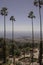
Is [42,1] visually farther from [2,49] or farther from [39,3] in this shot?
[2,49]

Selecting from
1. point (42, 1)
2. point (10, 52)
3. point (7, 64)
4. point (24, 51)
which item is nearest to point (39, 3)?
point (42, 1)

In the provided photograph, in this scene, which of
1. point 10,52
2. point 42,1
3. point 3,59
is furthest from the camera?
point 10,52

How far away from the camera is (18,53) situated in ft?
94.3

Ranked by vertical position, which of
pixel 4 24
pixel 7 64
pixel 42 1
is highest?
pixel 42 1

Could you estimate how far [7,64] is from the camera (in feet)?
69.8

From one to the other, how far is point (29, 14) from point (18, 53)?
20.9ft

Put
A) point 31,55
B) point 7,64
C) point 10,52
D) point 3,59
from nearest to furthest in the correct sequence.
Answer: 1. point 7,64
2. point 3,59
3. point 10,52
4. point 31,55

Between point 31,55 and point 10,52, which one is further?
point 31,55

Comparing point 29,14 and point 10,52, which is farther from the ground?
point 29,14

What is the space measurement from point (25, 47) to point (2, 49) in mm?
9537

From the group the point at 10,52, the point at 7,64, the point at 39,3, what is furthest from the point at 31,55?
the point at 39,3

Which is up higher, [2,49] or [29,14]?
[29,14]

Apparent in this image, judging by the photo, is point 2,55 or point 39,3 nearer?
point 39,3

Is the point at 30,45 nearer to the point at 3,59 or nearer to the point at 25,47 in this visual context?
the point at 25,47
